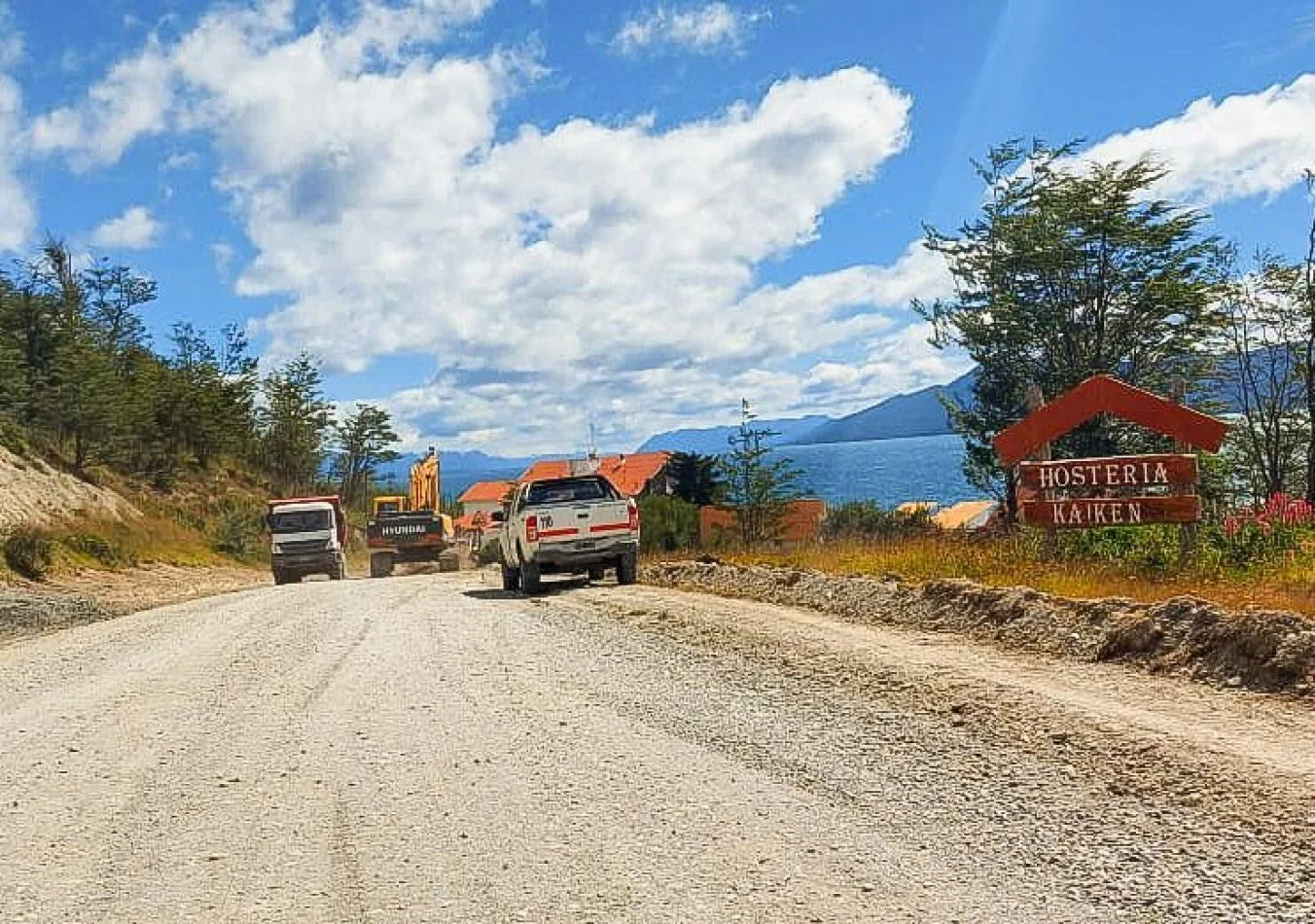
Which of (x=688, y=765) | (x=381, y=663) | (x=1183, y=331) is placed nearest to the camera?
(x=688, y=765)

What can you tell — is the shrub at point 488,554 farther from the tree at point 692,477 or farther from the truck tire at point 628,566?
the truck tire at point 628,566

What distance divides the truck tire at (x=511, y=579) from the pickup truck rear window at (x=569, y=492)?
5.27ft

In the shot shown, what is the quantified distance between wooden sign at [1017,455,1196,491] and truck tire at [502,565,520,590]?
9.87 meters

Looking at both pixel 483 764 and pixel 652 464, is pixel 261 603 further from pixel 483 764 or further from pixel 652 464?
pixel 652 464

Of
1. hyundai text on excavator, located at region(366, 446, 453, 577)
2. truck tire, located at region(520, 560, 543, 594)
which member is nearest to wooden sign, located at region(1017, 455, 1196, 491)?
truck tire, located at region(520, 560, 543, 594)

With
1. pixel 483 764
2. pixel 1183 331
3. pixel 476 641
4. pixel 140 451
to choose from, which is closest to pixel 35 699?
pixel 476 641

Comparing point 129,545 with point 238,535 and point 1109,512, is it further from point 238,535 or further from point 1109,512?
point 1109,512

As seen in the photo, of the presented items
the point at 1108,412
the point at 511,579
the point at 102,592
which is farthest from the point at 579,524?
the point at 102,592

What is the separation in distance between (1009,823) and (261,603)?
55.6 ft

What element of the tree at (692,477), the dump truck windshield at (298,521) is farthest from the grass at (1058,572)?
the tree at (692,477)

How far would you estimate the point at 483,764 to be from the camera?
6895 millimetres

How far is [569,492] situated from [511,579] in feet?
7.28

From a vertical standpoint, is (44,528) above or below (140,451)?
below

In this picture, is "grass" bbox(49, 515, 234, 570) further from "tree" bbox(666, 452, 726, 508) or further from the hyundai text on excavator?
"tree" bbox(666, 452, 726, 508)
